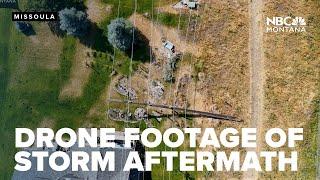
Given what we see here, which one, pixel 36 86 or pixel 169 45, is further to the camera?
pixel 36 86

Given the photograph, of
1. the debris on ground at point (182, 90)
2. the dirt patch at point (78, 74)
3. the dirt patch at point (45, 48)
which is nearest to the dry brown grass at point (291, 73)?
the debris on ground at point (182, 90)

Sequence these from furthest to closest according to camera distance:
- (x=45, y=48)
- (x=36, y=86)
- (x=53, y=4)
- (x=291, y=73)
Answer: (x=36, y=86)
(x=45, y=48)
(x=53, y=4)
(x=291, y=73)

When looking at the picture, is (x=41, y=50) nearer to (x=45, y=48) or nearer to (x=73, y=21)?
(x=45, y=48)

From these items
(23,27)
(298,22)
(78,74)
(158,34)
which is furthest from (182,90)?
(23,27)

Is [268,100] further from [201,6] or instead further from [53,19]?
[53,19]

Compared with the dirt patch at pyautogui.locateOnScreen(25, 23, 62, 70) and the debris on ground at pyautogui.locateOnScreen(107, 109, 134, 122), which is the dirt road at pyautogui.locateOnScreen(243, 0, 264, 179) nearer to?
the debris on ground at pyautogui.locateOnScreen(107, 109, 134, 122)

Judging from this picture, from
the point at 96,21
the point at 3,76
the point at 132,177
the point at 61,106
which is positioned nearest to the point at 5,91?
the point at 3,76

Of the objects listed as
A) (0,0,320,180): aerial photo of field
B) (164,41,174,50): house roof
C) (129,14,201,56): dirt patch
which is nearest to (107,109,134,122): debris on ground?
(0,0,320,180): aerial photo of field
